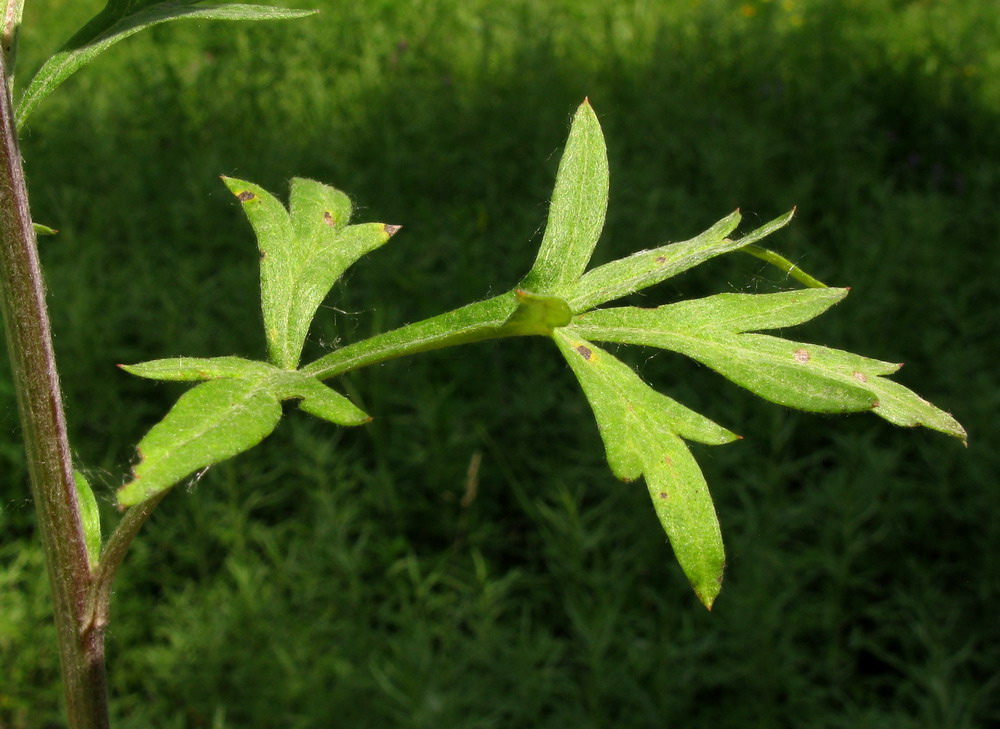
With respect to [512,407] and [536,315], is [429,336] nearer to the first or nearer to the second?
[536,315]

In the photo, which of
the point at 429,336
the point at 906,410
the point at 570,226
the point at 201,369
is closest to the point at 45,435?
the point at 201,369

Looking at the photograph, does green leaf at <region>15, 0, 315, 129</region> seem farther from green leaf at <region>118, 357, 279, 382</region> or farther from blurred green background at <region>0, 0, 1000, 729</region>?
blurred green background at <region>0, 0, 1000, 729</region>

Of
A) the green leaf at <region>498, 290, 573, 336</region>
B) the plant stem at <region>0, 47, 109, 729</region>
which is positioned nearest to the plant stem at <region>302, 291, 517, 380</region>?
the green leaf at <region>498, 290, 573, 336</region>

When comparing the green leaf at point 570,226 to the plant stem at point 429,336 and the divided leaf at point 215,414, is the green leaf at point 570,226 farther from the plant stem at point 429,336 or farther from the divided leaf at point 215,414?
the divided leaf at point 215,414

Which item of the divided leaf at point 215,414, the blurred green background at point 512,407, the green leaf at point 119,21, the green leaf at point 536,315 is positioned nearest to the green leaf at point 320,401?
the divided leaf at point 215,414

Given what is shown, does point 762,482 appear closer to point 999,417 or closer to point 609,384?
point 999,417

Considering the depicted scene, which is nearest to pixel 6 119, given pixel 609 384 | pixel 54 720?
pixel 609 384
